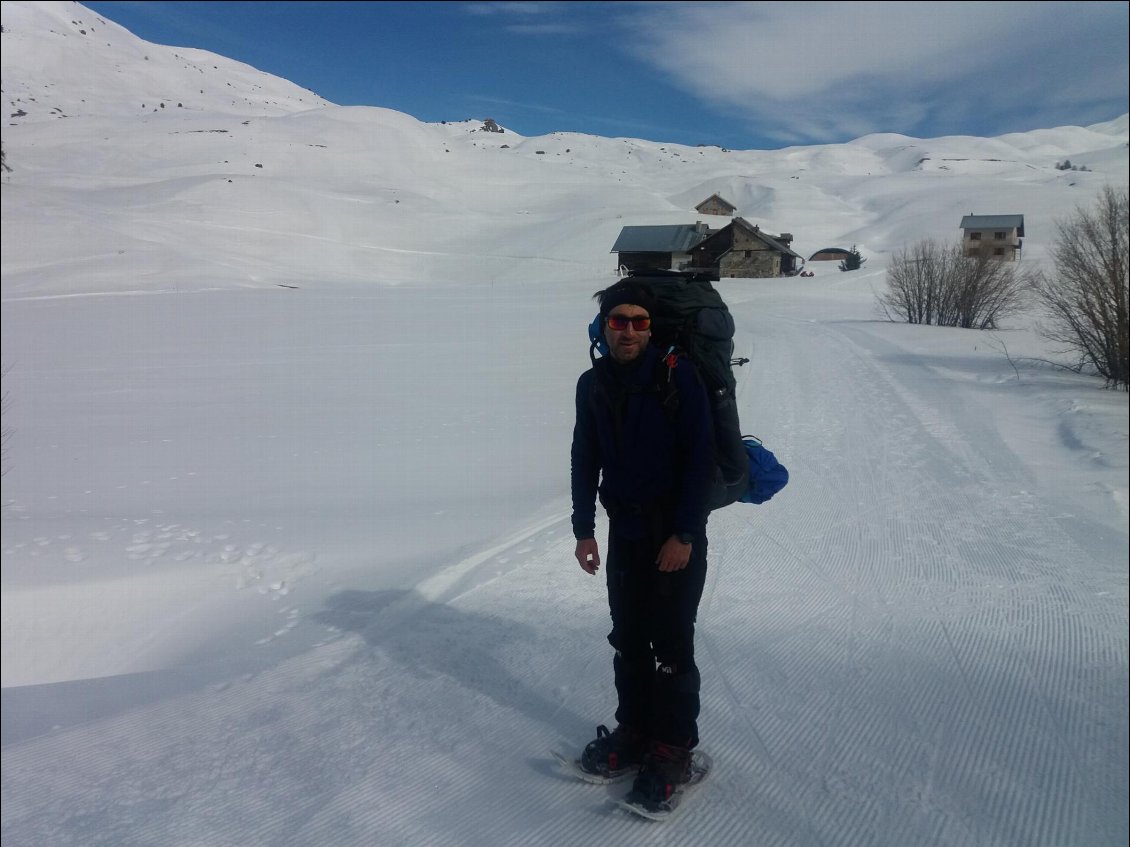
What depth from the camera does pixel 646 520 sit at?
2.43 m

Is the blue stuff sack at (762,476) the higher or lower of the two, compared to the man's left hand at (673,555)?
higher

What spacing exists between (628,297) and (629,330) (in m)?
0.12

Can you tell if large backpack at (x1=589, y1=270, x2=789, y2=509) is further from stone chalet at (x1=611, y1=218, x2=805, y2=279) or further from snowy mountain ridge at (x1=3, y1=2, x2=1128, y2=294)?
stone chalet at (x1=611, y1=218, x2=805, y2=279)

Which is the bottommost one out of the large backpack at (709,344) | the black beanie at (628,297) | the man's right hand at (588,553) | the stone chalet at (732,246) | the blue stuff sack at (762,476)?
the man's right hand at (588,553)

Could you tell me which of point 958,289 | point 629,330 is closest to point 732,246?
point 958,289

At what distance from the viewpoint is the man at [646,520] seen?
231 cm

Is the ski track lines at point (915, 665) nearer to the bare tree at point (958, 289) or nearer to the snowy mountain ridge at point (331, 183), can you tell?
the bare tree at point (958, 289)

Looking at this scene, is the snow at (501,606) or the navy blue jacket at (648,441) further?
the snow at (501,606)

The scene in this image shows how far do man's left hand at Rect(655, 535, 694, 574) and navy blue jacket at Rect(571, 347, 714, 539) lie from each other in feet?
0.15

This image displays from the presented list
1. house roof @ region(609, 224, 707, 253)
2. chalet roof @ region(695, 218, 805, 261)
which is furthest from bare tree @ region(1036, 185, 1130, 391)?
chalet roof @ region(695, 218, 805, 261)

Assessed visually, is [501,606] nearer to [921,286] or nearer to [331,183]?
[921,286]

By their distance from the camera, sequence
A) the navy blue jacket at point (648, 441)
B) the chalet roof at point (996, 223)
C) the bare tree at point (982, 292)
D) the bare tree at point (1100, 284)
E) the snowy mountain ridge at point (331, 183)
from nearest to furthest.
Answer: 1. the navy blue jacket at point (648, 441)
2. the bare tree at point (1100, 284)
3. the bare tree at point (982, 292)
4. the snowy mountain ridge at point (331, 183)
5. the chalet roof at point (996, 223)

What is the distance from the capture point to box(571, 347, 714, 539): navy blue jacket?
230cm

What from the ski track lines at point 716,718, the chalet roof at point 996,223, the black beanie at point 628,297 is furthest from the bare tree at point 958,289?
the chalet roof at point 996,223
